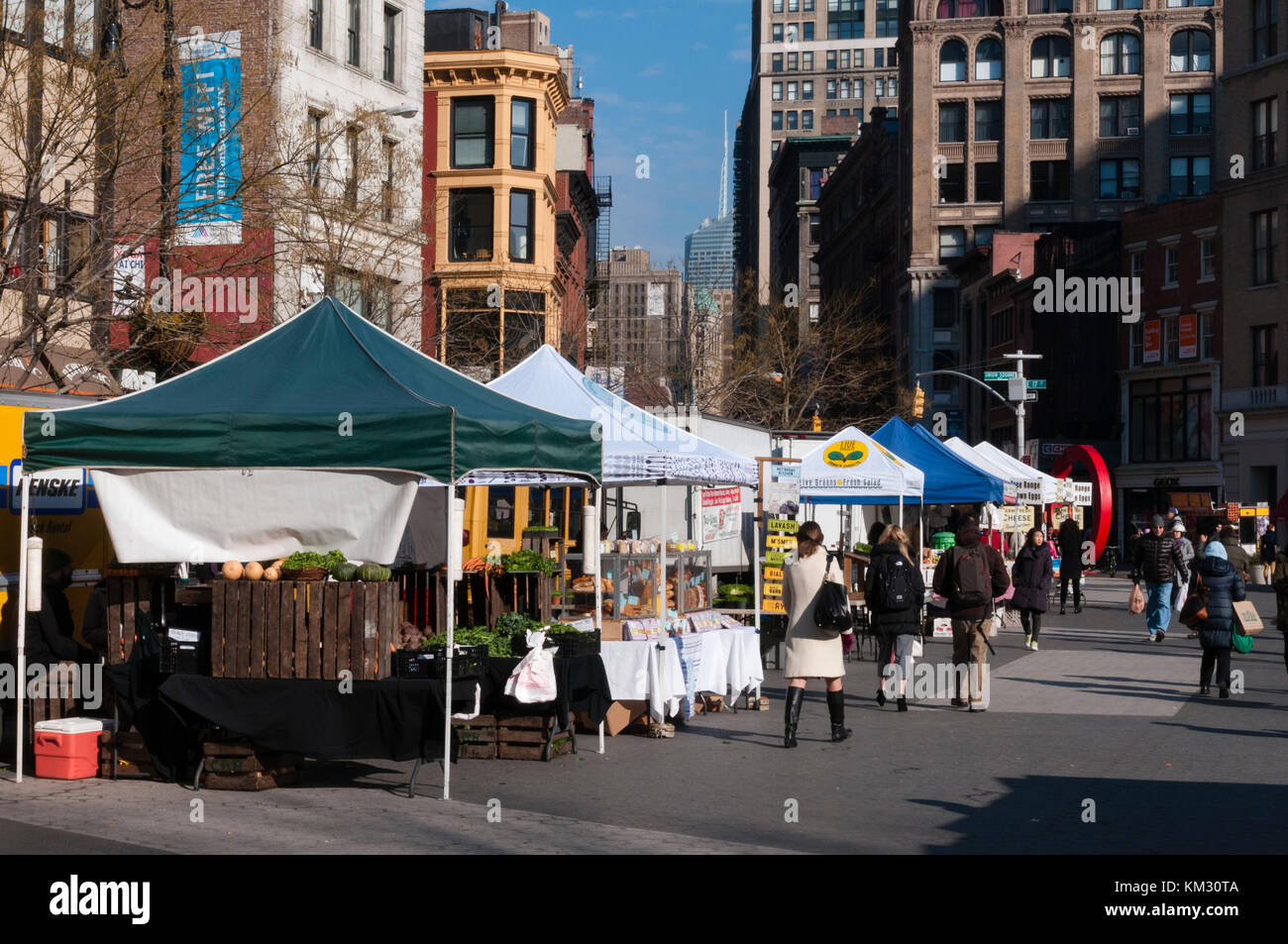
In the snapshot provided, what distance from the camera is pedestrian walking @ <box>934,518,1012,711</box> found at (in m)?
15.8

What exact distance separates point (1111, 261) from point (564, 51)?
32.7 m

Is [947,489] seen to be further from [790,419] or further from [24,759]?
[790,419]

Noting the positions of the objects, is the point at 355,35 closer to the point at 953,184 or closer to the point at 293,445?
the point at 293,445

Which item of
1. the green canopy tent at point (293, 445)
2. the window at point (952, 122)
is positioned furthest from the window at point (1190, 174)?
the green canopy tent at point (293, 445)

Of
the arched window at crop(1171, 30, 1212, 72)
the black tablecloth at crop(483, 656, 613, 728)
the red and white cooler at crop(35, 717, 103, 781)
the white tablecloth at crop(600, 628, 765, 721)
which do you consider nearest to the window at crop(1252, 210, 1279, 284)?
the arched window at crop(1171, 30, 1212, 72)

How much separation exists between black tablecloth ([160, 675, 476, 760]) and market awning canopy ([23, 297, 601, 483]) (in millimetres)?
1514

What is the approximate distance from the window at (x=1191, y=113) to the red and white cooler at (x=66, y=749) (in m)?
82.5

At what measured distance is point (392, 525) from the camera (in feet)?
36.3

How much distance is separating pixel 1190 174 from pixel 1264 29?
29250 millimetres

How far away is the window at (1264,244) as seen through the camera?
56.5 metres

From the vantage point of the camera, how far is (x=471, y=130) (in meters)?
49.7

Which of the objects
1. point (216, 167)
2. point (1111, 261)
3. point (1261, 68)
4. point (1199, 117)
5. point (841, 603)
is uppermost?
point (1199, 117)
